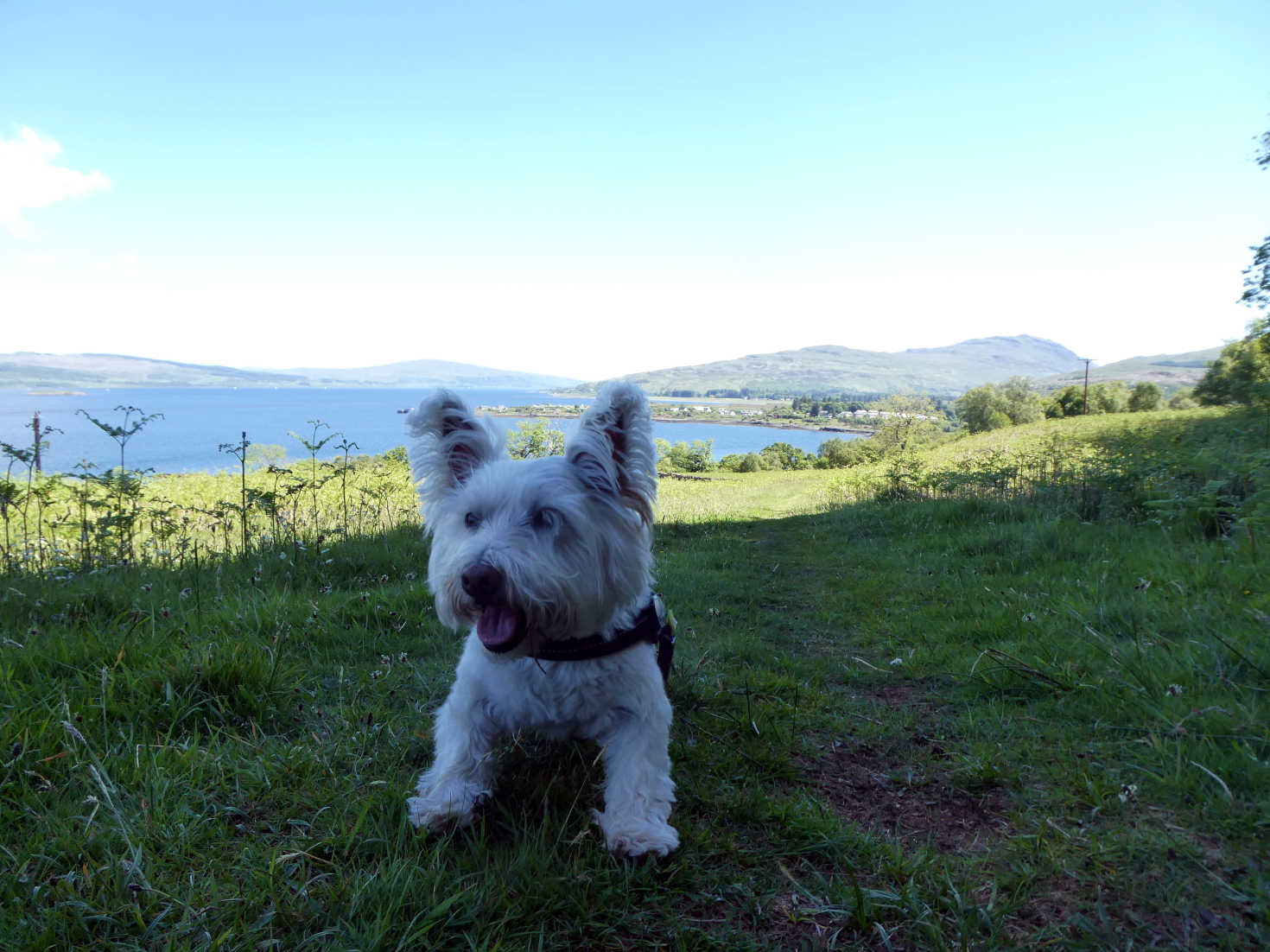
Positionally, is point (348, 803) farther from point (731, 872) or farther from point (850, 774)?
point (850, 774)

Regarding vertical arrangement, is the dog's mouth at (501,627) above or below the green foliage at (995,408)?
below

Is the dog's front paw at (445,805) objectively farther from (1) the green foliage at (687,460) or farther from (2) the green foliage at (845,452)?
(1) the green foliage at (687,460)

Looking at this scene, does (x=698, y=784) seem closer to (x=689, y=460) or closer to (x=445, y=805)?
(x=445, y=805)

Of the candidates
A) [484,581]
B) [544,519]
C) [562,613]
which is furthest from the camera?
[544,519]

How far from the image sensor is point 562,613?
312 centimetres

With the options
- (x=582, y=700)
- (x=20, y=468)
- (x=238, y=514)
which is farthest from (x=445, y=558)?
(x=20, y=468)

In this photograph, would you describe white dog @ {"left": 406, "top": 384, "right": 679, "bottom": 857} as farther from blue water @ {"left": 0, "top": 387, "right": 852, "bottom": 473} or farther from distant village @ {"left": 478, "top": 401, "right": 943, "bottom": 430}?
distant village @ {"left": 478, "top": 401, "right": 943, "bottom": 430}

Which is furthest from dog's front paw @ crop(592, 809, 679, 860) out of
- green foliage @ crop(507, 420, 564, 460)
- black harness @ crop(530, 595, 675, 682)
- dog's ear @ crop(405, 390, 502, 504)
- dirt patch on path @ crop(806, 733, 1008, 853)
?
green foliage @ crop(507, 420, 564, 460)

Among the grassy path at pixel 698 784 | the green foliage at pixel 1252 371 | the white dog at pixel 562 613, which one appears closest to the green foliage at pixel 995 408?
the green foliage at pixel 1252 371

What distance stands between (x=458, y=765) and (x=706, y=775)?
1287mm

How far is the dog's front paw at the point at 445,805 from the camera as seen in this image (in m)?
2.76

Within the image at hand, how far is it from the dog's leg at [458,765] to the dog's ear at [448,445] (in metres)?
1.15

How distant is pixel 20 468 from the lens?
23.7 feet

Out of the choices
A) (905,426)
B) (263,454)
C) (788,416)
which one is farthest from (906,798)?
(788,416)
